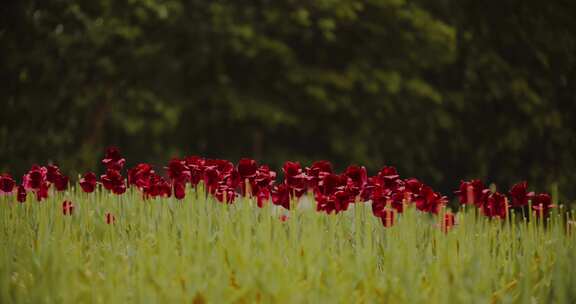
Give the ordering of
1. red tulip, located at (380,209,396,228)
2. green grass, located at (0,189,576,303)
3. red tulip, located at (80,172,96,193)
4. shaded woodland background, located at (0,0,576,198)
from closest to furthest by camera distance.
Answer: green grass, located at (0,189,576,303)
red tulip, located at (380,209,396,228)
red tulip, located at (80,172,96,193)
shaded woodland background, located at (0,0,576,198)

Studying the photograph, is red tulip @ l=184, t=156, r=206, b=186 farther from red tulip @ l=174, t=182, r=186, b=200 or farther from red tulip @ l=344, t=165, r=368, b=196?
red tulip @ l=344, t=165, r=368, b=196

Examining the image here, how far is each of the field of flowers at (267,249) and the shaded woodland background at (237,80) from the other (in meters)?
3.89

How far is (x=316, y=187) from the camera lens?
3.88 meters

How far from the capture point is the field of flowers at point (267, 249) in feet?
9.89

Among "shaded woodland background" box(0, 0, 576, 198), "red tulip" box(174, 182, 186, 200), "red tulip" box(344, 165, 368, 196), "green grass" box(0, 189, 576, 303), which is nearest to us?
"green grass" box(0, 189, 576, 303)

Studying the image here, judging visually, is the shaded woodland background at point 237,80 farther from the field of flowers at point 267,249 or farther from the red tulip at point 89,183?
the field of flowers at point 267,249

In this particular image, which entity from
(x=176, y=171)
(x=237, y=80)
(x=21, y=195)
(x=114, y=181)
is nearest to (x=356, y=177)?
(x=176, y=171)

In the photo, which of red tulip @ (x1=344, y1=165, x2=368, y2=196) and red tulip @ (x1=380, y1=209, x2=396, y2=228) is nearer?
red tulip @ (x1=380, y1=209, x2=396, y2=228)

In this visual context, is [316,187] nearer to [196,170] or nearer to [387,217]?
[387,217]

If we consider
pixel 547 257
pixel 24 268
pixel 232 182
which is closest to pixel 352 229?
pixel 232 182

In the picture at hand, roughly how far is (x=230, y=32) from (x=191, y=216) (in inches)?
249

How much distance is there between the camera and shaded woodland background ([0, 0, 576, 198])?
8273 mm

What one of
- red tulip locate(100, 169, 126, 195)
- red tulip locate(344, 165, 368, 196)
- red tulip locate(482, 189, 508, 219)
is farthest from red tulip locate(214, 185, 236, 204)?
red tulip locate(482, 189, 508, 219)

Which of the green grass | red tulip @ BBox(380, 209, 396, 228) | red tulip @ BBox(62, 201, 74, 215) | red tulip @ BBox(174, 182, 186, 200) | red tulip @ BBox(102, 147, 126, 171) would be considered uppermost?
red tulip @ BBox(102, 147, 126, 171)
